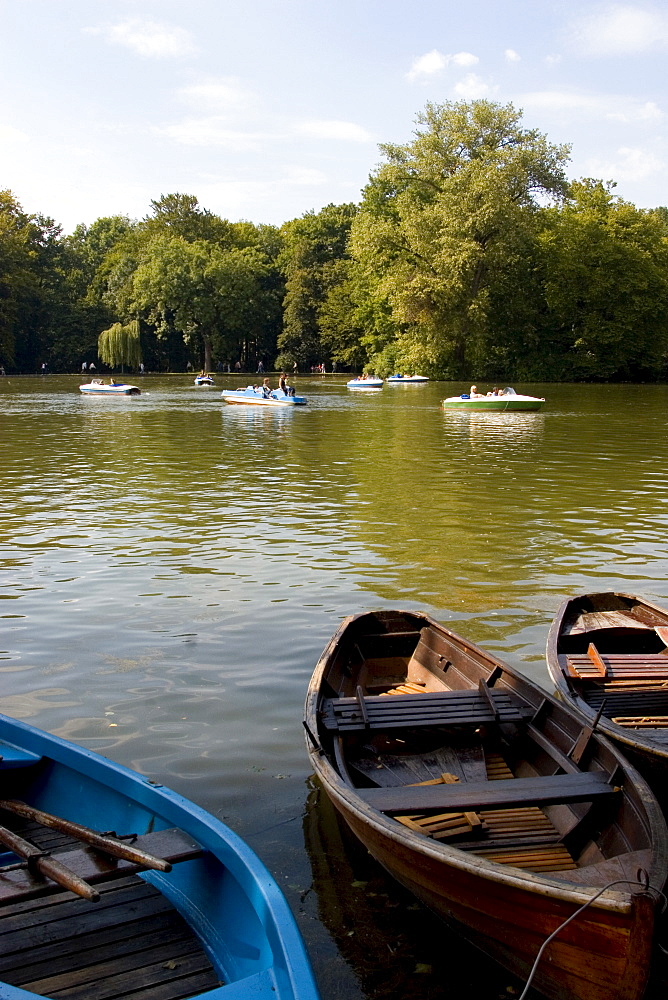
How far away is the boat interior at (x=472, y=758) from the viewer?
4.35 metres

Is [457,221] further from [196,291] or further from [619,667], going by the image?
[619,667]

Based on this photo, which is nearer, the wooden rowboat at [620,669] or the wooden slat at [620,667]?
the wooden rowboat at [620,669]

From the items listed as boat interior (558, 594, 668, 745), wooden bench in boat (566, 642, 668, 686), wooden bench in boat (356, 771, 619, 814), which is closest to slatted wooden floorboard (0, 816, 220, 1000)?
wooden bench in boat (356, 771, 619, 814)

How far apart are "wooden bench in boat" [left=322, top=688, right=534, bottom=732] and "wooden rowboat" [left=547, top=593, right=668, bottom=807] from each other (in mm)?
481

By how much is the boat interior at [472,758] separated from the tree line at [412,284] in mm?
52107

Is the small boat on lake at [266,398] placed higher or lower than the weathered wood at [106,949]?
higher

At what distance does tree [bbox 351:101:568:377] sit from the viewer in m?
56.1

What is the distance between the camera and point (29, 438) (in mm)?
26375

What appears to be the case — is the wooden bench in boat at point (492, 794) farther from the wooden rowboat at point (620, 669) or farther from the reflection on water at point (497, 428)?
the reflection on water at point (497, 428)

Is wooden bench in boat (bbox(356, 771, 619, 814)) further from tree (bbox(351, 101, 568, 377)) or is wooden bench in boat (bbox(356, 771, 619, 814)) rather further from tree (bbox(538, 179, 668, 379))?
tree (bbox(538, 179, 668, 379))

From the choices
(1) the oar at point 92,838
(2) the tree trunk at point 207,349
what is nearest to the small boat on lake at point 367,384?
(2) the tree trunk at point 207,349

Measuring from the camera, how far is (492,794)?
14.6 feet

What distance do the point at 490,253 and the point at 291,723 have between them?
179 ft

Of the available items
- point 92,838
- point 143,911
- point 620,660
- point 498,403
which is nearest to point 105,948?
point 143,911
